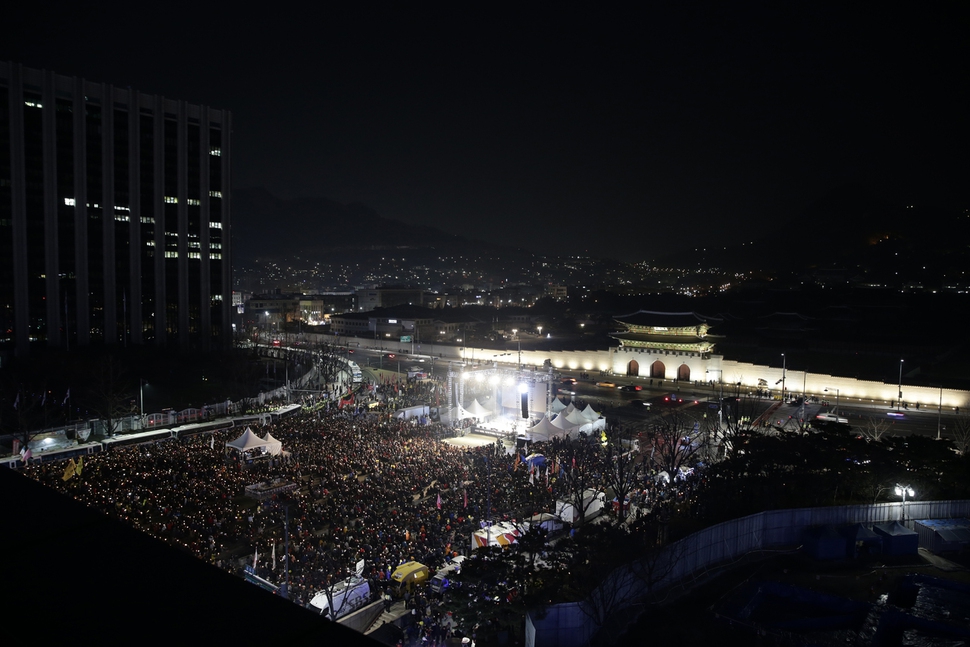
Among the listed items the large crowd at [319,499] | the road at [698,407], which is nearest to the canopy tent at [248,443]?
the large crowd at [319,499]

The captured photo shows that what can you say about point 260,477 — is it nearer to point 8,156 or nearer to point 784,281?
point 8,156

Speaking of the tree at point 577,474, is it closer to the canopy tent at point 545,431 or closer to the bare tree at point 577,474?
the bare tree at point 577,474

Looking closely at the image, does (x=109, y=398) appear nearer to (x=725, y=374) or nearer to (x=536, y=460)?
(x=536, y=460)

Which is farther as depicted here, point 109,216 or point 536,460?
point 109,216

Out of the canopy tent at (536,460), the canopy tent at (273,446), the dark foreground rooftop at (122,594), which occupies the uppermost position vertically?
the dark foreground rooftop at (122,594)

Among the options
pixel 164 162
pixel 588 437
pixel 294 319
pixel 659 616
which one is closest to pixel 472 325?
pixel 294 319

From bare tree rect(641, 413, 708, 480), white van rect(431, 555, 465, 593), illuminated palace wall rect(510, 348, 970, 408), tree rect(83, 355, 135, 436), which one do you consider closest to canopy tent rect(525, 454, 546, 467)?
bare tree rect(641, 413, 708, 480)

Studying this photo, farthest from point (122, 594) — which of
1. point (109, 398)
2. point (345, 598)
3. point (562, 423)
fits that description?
point (109, 398)
